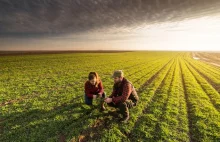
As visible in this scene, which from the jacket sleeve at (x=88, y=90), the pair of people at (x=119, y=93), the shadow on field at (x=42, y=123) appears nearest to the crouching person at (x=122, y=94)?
the pair of people at (x=119, y=93)

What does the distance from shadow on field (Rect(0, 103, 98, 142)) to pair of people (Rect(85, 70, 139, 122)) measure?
137 centimetres

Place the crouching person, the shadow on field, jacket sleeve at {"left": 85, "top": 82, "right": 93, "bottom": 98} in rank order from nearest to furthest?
1. the shadow on field
2. the crouching person
3. jacket sleeve at {"left": 85, "top": 82, "right": 93, "bottom": 98}

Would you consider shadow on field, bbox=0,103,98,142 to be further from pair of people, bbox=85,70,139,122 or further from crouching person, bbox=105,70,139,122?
crouching person, bbox=105,70,139,122

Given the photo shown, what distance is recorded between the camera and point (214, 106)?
11023mm

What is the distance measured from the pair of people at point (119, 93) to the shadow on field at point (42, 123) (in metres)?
1.37

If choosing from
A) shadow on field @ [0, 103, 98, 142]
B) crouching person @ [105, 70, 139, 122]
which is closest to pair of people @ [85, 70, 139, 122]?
crouching person @ [105, 70, 139, 122]

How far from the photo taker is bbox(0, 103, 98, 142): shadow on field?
671cm

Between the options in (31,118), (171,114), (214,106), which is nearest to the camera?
(31,118)

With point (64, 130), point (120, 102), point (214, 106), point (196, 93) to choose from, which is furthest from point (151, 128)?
point (196, 93)

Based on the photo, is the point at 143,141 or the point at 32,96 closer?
the point at 143,141

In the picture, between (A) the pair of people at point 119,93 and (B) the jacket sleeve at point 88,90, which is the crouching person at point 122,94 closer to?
(A) the pair of people at point 119,93

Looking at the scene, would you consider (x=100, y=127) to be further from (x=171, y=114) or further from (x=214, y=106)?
(x=214, y=106)

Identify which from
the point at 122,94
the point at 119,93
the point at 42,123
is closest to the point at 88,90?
the point at 119,93

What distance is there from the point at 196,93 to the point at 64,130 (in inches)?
494
